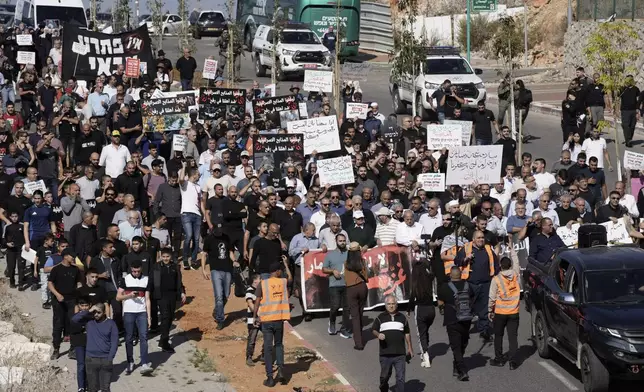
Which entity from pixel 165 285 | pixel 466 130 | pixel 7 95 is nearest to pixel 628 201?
pixel 466 130

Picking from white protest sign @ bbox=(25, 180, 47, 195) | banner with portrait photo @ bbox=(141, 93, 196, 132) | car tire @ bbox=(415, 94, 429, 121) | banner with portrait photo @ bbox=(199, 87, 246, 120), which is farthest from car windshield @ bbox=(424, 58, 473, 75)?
white protest sign @ bbox=(25, 180, 47, 195)

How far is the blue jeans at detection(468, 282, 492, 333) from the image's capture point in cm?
1745

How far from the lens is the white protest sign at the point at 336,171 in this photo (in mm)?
22203

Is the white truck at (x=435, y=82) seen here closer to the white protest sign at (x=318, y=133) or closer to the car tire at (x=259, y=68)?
the white protest sign at (x=318, y=133)

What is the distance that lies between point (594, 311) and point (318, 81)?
15.5 meters

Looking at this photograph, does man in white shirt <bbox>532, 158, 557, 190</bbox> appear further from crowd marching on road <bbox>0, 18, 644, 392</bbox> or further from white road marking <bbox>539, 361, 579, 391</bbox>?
white road marking <bbox>539, 361, 579, 391</bbox>

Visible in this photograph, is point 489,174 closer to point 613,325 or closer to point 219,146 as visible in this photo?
point 219,146

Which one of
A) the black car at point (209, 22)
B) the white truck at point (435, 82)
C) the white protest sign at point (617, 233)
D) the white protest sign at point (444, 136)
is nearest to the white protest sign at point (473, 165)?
the white protest sign at point (444, 136)

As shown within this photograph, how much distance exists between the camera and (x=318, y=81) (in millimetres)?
29359

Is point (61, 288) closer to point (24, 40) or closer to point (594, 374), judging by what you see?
point (594, 374)

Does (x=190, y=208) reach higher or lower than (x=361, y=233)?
higher

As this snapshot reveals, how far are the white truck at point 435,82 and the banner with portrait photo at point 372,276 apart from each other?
512 inches

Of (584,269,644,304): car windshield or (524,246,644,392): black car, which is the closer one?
(524,246,644,392): black car

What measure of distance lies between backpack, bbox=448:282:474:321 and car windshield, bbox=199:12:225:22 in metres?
54.7
